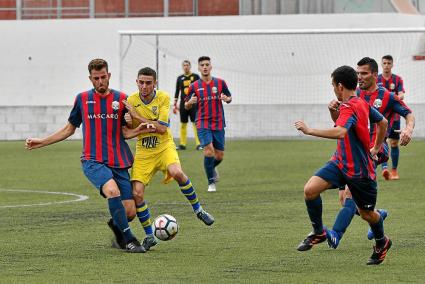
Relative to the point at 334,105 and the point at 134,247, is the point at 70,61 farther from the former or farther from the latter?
the point at 334,105

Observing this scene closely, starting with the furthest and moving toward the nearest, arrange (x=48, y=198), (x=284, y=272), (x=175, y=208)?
(x=48, y=198) → (x=175, y=208) → (x=284, y=272)

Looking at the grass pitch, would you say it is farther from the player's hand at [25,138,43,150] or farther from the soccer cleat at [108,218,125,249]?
the player's hand at [25,138,43,150]

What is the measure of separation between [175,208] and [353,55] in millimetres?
18065

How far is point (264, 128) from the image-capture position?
102ft

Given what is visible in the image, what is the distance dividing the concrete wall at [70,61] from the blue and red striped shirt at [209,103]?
14121 millimetres

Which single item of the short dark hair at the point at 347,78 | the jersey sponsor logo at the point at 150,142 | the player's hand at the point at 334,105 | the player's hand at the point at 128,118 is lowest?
the jersey sponsor logo at the point at 150,142

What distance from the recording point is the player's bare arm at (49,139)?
388 inches

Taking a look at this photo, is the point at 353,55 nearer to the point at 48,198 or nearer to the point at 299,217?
the point at 48,198

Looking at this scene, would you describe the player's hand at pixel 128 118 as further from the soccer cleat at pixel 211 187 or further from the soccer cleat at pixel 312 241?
the soccer cleat at pixel 211 187

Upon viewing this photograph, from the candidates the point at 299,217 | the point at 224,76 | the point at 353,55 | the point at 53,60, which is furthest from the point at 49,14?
the point at 299,217

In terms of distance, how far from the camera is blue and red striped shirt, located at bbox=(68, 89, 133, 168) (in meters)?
9.87

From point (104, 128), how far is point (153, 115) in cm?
101

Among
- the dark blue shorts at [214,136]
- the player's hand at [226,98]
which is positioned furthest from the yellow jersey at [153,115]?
the dark blue shorts at [214,136]

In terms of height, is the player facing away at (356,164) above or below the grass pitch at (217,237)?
above
